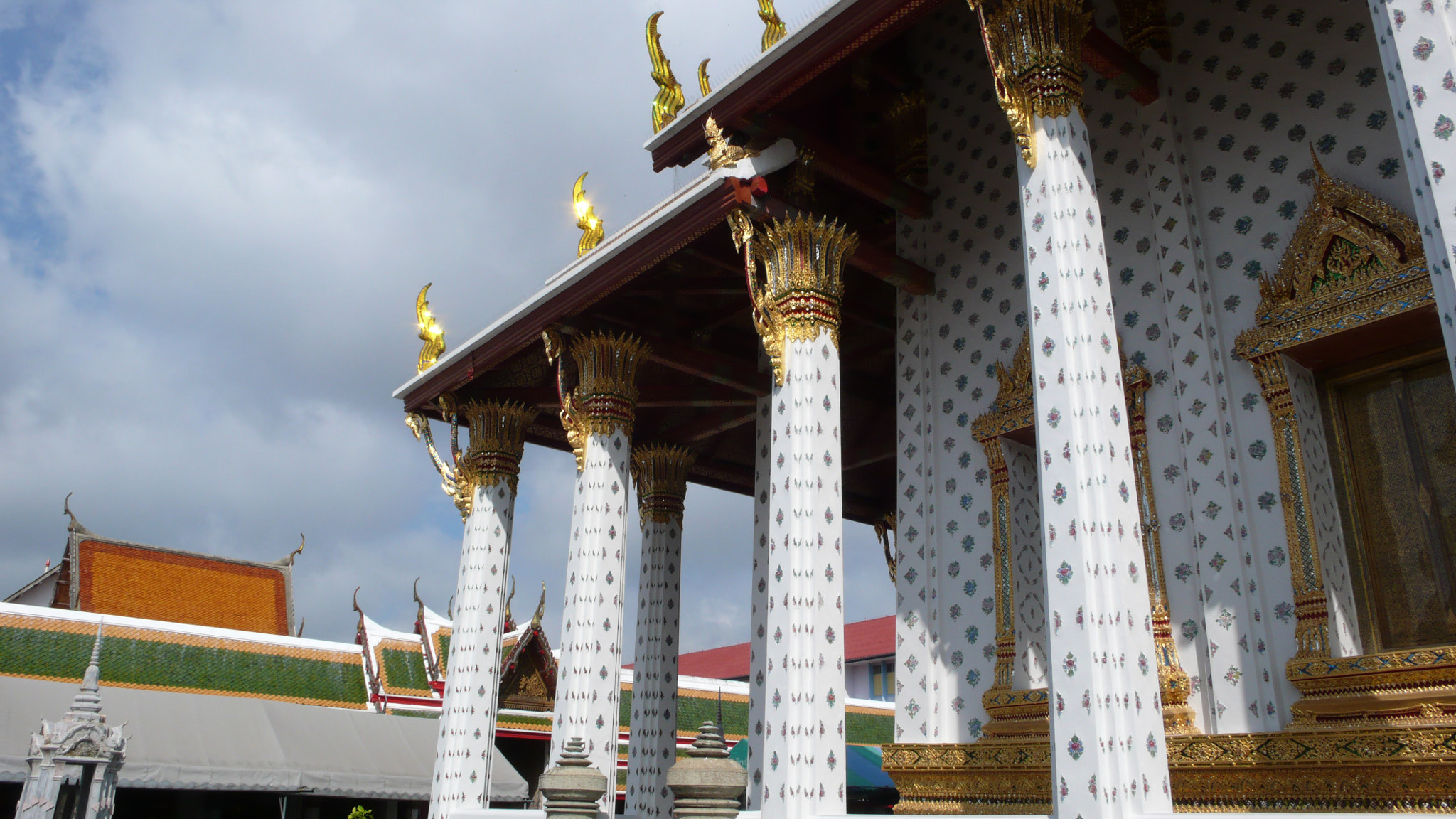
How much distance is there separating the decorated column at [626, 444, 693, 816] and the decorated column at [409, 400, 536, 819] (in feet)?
5.58

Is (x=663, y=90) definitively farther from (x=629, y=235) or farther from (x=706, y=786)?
(x=706, y=786)

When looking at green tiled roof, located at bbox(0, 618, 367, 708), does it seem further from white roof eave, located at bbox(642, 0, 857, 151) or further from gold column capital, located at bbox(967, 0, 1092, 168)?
gold column capital, located at bbox(967, 0, 1092, 168)

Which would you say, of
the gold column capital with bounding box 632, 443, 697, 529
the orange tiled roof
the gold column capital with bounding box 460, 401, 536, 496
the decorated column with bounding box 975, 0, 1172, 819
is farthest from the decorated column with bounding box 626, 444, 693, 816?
the orange tiled roof

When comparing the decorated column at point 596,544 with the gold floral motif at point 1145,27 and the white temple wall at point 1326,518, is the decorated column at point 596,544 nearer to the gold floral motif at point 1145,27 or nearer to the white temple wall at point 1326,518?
the gold floral motif at point 1145,27

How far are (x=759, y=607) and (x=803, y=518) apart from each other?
3187mm

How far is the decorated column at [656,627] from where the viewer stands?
11570 millimetres

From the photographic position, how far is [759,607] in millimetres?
10000

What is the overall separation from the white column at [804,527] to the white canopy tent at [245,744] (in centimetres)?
866

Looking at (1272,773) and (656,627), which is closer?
(1272,773)

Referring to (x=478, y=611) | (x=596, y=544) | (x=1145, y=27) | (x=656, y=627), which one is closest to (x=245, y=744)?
(x=478, y=611)

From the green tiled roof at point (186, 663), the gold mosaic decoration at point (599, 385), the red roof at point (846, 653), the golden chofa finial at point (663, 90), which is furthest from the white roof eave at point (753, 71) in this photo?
the red roof at point (846, 653)

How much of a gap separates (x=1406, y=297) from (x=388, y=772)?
50.6ft

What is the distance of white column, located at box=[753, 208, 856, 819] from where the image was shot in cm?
657

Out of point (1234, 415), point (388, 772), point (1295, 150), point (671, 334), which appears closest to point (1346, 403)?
point (1234, 415)
